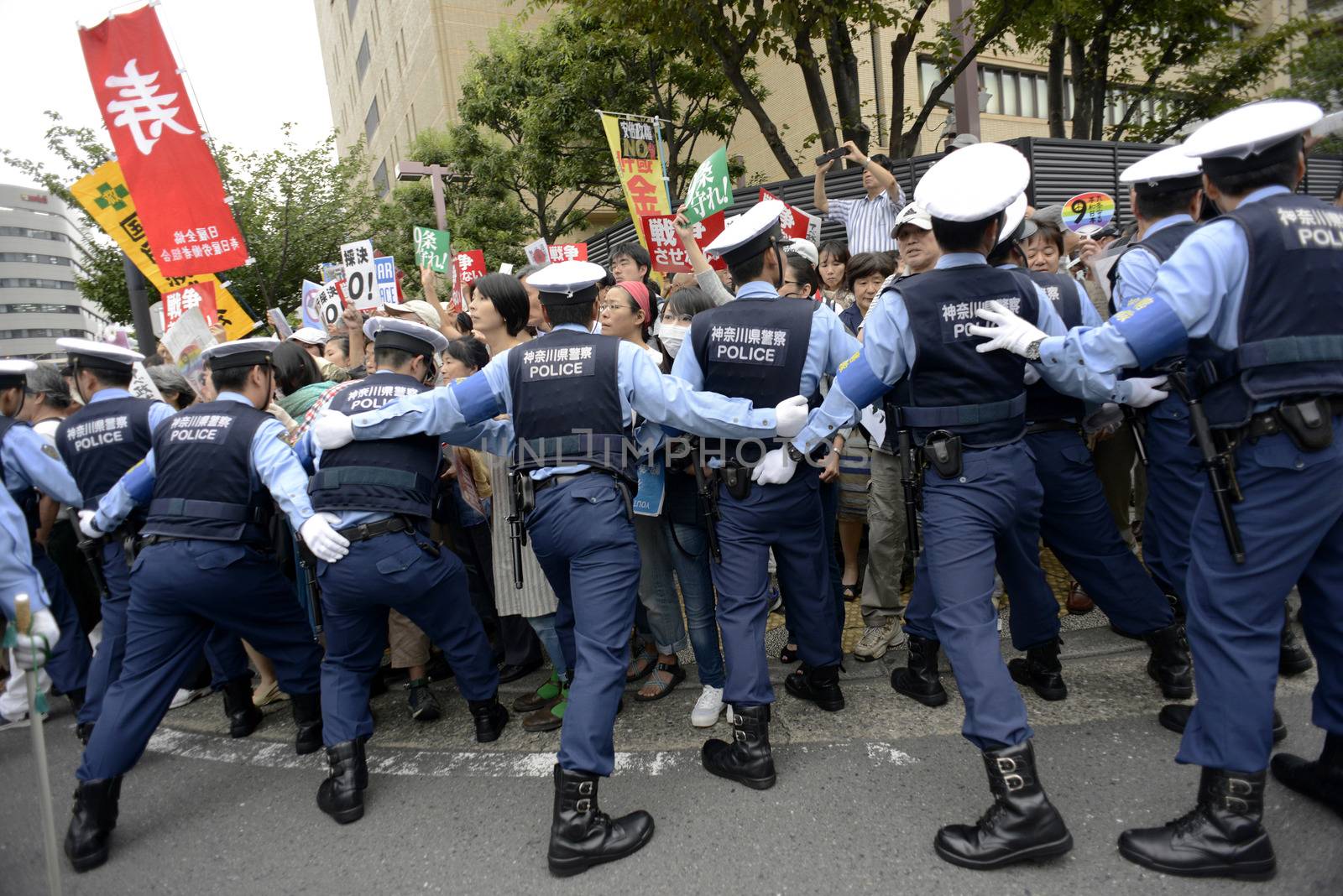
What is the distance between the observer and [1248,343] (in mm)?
2201

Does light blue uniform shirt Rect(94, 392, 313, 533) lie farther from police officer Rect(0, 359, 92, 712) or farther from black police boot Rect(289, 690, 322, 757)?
black police boot Rect(289, 690, 322, 757)

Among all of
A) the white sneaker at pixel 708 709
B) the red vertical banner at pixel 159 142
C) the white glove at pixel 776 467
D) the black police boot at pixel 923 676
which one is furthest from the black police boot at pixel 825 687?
the red vertical banner at pixel 159 142

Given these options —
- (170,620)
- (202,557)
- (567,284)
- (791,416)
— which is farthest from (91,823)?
(791,416)

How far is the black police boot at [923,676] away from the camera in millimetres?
3373

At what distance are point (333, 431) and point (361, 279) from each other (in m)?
3.60

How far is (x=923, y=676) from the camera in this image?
11.2ft

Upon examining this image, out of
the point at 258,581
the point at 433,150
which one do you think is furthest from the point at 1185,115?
the point at 433,150

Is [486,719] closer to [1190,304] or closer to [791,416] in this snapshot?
[791,416]

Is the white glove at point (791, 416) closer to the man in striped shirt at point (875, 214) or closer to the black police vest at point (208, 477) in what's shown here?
the black police vest at point (208, 477)

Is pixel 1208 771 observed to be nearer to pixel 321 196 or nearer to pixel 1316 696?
pixel 1316 696

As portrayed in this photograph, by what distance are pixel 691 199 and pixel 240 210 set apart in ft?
57.1

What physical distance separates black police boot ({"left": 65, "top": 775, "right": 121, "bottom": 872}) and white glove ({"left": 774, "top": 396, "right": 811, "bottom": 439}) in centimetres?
285

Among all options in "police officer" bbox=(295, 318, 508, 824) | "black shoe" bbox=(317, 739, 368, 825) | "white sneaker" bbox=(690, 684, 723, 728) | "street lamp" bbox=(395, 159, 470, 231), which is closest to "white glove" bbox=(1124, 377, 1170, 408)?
"white sneaker" bbox=(690, 684, 723, 728)

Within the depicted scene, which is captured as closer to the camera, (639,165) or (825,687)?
(825,687)
